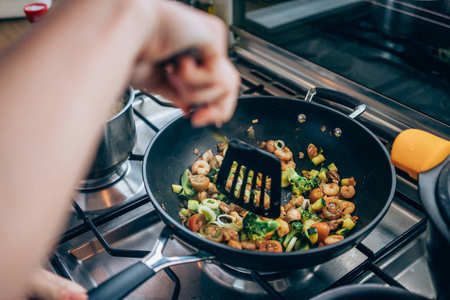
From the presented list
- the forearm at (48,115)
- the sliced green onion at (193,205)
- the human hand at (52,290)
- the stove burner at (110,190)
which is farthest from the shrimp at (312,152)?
the forearm at (48,115)

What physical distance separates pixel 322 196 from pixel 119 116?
1.99ft

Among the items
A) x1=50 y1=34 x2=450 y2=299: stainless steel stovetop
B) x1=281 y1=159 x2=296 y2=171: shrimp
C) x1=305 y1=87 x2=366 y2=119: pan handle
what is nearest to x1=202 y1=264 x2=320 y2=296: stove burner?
x1=50 y1=34 x2=450 y2=299: stainless steel stovetop

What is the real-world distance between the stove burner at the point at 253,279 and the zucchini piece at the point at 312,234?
70 millimetres

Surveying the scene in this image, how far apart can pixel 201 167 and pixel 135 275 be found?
21.1 inches

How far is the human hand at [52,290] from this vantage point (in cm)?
54

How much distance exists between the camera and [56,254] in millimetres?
844

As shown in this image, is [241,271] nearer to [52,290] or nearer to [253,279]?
[253,279]

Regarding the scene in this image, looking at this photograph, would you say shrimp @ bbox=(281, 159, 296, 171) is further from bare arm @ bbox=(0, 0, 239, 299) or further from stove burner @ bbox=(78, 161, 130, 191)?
bare arm @ bbox=(0, 0, 239, 299)

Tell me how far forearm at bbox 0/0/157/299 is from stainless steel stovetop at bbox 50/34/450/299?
0.55m

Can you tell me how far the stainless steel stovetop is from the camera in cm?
79

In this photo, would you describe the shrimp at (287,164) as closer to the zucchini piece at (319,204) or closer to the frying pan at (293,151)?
the frying pan at (293,151)

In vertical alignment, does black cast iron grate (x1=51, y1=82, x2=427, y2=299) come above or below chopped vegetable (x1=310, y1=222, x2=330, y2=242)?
above

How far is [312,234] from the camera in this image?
86cm

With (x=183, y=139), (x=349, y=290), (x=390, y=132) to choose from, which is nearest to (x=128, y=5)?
(x=349, y=290)
